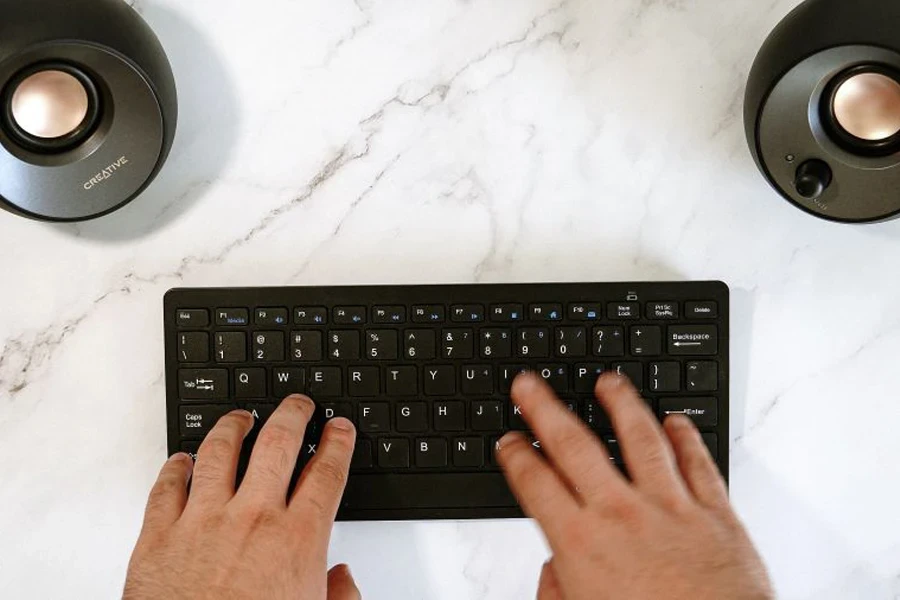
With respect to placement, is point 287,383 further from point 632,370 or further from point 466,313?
point 632,370

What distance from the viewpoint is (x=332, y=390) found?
786 mm

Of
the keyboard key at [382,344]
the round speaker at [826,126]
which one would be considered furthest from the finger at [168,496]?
the round speaker at [826,126]

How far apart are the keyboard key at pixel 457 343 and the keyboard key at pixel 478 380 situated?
0.05 ft

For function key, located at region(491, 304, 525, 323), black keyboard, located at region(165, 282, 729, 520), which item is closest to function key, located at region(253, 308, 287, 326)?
black keyboard, located at region(165, 282, 729, 520)

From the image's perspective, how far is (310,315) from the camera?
78cm

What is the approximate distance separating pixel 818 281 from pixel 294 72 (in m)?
0.59

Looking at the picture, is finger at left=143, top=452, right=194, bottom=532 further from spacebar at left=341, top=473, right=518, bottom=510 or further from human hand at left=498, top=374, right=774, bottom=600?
human hand at left=498, top=374, right=774, bottom=600

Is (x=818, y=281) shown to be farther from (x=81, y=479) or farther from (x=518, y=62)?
(x=81, y=479)

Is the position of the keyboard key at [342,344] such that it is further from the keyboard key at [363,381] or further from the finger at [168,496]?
the finger at [168,496]

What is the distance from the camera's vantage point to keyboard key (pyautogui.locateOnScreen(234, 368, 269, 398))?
30.8 inches

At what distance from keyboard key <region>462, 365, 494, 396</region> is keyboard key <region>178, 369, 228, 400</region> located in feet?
0.77

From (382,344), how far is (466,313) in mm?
88

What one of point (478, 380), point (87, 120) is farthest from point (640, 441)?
point (87, 120)

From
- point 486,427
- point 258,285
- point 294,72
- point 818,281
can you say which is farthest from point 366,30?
point 818,281
